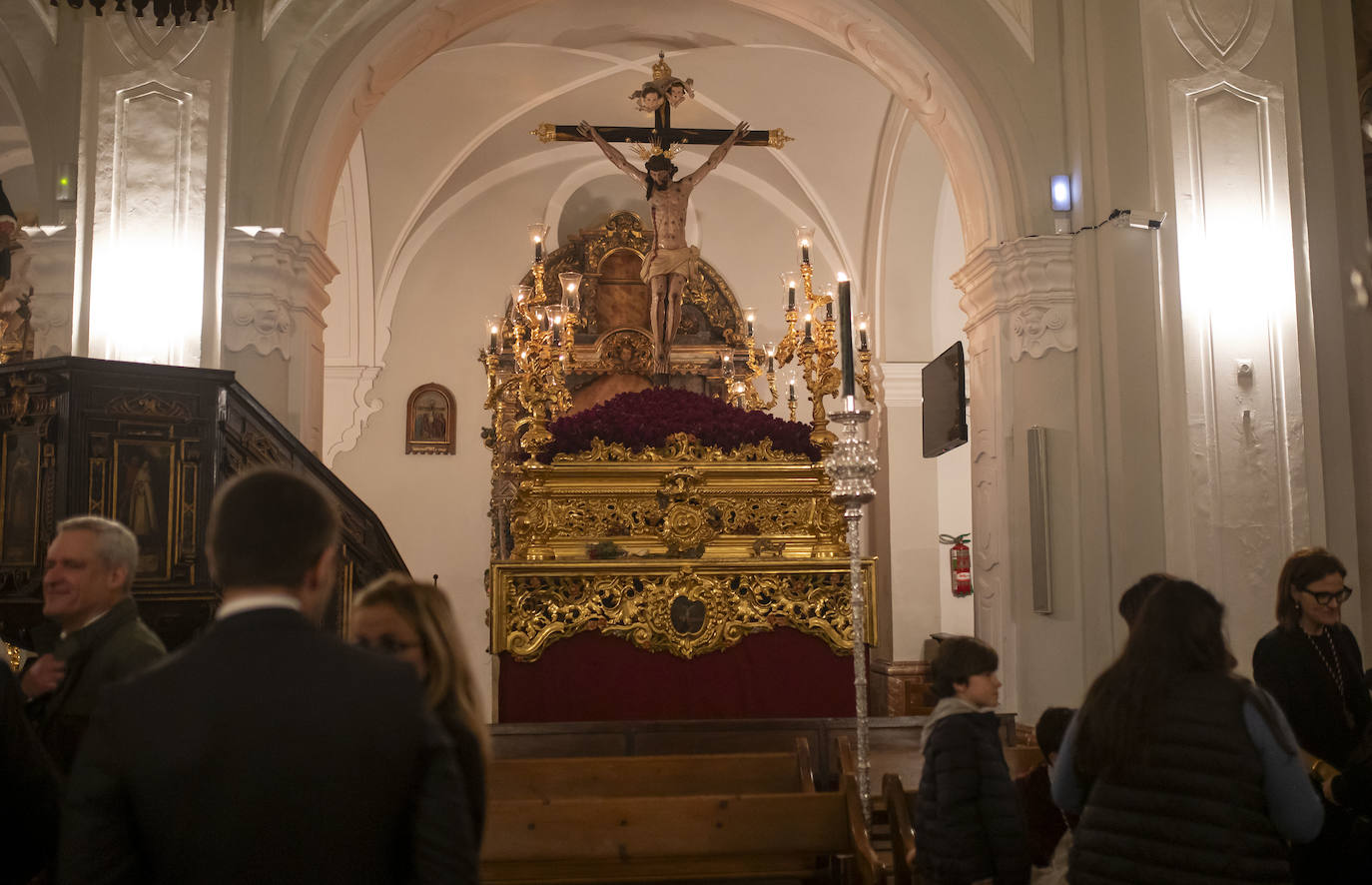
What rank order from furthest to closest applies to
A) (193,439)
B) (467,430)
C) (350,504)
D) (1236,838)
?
(467,430) → (350,504) → (193,439) → (1236,838)

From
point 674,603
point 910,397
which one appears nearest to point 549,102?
point 910,397

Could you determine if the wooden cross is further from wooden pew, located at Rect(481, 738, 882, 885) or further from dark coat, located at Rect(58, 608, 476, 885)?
dark coat, located at Rect(58, 608, 476, 885)

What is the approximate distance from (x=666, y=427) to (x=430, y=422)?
317 inches

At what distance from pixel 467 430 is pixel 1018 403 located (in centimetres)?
872

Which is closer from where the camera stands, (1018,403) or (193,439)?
(193,439)

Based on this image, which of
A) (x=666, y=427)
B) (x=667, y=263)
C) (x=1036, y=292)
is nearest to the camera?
(x=666, y=427)

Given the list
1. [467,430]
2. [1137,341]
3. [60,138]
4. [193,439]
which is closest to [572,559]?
[193,439]

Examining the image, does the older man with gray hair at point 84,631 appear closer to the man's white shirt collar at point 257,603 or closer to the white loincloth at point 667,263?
the man's white shirt collar at point 257,603

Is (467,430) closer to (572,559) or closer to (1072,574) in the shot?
(572,559)

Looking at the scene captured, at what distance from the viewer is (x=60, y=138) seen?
336 inches

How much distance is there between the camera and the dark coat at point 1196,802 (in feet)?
8.92

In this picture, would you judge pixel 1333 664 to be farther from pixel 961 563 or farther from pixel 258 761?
pixel 961 563

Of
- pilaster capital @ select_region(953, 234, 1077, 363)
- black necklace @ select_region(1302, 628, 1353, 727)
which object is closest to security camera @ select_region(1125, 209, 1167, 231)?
pilaster capital @ select_region(953, 234, 1077, 363)

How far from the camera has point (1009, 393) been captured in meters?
8.85
